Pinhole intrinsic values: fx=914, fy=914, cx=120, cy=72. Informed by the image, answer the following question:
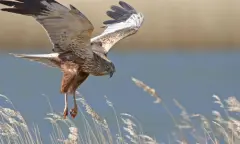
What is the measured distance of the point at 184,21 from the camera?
1479 centimetres

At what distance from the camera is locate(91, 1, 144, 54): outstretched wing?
4.62 metres

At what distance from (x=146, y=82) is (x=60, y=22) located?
17.3 ft

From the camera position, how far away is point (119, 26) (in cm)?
514

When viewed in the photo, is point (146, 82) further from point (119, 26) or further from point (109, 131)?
point (109, 131)

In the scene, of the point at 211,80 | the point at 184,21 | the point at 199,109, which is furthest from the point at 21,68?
the point at 184,21

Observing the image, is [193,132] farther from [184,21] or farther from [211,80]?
[184,21]

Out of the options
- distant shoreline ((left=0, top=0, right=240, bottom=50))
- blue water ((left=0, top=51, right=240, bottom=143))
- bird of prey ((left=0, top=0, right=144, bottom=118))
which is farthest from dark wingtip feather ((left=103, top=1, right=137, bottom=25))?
distant shoreline ((left=0, top=0, right=240, bottom=50))

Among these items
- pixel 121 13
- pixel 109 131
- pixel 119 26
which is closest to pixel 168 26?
pixel 121 13

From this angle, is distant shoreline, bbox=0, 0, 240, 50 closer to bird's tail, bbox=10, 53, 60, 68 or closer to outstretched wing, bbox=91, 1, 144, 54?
outstretched wing, bbox=91, 1, 144, 54

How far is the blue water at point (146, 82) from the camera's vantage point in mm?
7562

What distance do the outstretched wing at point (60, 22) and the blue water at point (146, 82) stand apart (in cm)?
194

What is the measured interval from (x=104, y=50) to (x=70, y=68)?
0.26 meters

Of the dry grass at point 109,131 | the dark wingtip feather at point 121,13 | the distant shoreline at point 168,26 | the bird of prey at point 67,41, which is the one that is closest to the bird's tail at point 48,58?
the bird of prey at point 67,41

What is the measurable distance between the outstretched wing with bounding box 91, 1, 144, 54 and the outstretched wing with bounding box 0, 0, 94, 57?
219 mm
